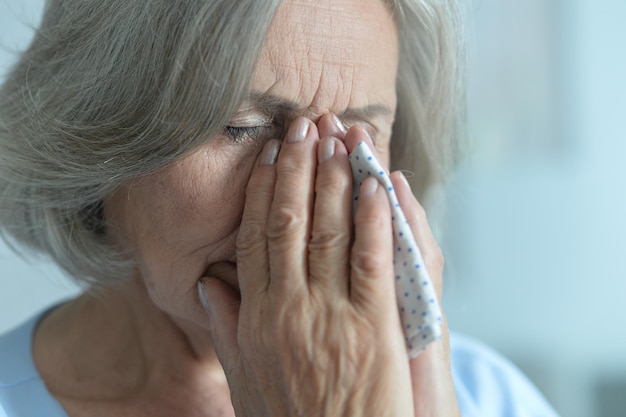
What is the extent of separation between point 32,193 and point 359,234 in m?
0.62

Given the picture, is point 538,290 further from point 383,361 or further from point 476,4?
point 383,361

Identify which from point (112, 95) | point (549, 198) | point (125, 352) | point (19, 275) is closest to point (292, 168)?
point (112, 95)

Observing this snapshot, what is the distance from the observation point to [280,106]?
1135mm

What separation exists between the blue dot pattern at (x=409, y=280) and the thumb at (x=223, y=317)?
254mm

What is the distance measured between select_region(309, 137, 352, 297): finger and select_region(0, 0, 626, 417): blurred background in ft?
5.52

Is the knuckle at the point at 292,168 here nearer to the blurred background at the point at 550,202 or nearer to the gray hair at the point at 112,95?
the gray hair at the point at 112,95

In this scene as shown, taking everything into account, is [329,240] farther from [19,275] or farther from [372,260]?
[19,275]

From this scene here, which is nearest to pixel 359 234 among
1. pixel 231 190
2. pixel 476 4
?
pixel 231 190

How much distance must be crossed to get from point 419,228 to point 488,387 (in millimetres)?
678

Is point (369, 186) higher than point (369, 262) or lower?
higher

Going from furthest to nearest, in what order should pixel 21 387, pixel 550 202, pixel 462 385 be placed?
pixel 550 202 → pixel 462 385 → pixel 21 387

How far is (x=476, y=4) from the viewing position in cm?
167

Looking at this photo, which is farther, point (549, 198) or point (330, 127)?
point (549, 198)

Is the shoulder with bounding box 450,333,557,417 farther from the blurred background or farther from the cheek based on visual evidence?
the blurred background
